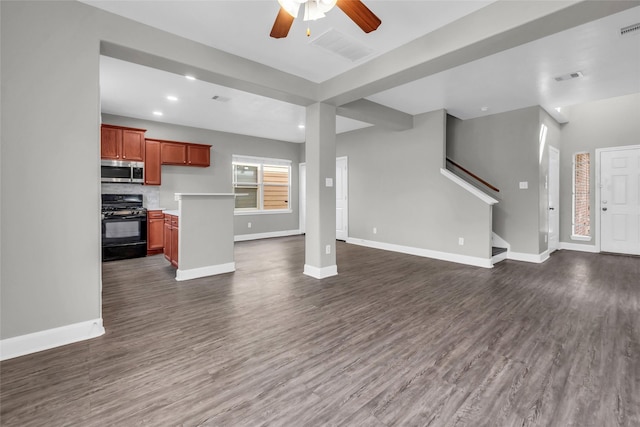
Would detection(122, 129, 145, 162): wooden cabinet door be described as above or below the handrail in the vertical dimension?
above

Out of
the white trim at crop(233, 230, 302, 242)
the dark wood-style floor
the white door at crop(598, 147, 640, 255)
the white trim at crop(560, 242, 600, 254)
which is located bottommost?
the dark wood-style floor

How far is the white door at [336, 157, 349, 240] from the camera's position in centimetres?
740

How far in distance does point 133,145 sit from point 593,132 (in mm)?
9196

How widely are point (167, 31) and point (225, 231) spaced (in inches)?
101

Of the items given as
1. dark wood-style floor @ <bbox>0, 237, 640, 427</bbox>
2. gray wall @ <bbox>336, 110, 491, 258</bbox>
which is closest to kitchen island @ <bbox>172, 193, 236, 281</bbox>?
dark wood-style floor @ <bbox>0, 237, 640, 427</bbox>

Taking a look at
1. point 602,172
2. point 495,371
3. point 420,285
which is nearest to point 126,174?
point 420,285

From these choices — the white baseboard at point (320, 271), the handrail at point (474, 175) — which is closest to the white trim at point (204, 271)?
the white baseboard at point (320, 271)

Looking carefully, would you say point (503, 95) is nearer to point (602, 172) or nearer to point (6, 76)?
point (602, 172)

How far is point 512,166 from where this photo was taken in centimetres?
540

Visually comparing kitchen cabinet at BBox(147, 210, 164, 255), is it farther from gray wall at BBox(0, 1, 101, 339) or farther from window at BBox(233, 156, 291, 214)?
gray wall at BBox(0, 1, 101, 339)

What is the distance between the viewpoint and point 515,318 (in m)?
2.84

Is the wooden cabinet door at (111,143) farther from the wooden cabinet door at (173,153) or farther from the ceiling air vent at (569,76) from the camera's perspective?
the ceiling air vent at (569,76)

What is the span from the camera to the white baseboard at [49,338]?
84.1 inches

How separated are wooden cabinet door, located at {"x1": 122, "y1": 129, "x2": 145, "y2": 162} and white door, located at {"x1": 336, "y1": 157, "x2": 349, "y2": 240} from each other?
14.3ft
